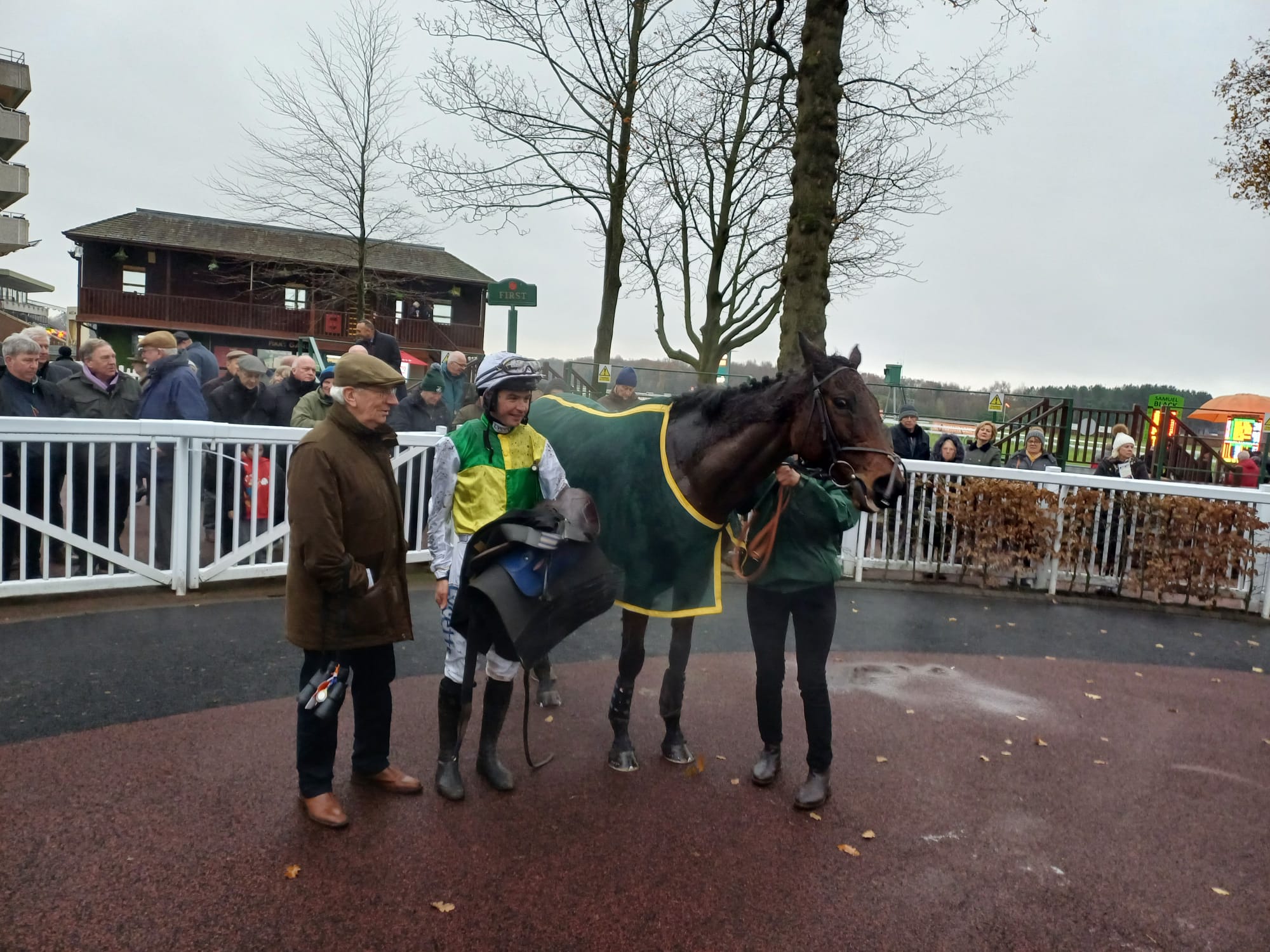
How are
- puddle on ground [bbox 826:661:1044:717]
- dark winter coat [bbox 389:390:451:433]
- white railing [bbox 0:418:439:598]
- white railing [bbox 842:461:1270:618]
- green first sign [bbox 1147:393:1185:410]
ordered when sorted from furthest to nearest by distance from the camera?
1. green first sign [bbox 1147:393:1185:410]
2. dark winter coat [bbox 389:390:451:433]
3. white railing [bbox 842:461:1270:618]
4. white railing [bbox 0:418:439:598]
5. puddle on ground [bbox 826:661:1044:717]

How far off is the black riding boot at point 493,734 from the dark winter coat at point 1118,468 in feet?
25.3

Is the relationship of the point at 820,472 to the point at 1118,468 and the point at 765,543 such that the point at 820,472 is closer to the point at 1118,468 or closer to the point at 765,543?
the point at 765,543

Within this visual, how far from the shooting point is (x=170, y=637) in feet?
17.5

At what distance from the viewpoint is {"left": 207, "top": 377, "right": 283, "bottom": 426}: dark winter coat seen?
7.97 metres

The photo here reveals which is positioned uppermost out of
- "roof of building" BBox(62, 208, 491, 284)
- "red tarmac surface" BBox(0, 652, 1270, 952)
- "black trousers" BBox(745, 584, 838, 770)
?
"roof of building" BBox(62, 208, 491, 284)

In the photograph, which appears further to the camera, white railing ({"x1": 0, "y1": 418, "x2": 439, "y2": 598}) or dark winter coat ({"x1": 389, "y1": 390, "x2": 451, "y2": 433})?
dark winter coat ({"x1": 389, "y1": 390, "x2": 451, "y2": 433})

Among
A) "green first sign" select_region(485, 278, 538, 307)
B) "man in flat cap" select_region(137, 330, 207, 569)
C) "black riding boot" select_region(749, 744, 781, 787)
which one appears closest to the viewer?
"black riding boot" select_region(749, 744, 781, 787)

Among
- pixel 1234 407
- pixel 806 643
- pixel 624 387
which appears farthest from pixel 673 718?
pixel 1234 407

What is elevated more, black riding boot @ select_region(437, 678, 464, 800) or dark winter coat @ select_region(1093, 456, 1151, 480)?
dark winter coat @ select_region(1093, 456, 1151, 480)

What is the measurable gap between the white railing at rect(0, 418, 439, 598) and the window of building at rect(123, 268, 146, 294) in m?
33.4

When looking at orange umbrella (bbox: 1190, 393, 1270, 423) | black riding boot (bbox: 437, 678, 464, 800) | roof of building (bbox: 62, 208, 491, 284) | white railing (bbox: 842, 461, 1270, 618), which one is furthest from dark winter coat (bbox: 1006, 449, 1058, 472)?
roof of building (bbox: 62, 208, 491, 284)

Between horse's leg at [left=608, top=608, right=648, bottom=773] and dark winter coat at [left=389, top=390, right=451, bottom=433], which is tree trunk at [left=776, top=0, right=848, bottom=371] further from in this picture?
horse's leg at [left=608, top=608, right=648, bottom=773]

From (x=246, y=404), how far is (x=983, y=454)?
7797mm

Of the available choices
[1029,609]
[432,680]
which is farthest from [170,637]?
[1029,609]
